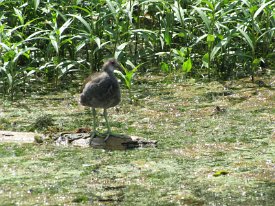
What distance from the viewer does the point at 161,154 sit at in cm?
623

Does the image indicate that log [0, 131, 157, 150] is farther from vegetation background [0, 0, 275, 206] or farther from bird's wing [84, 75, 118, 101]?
bird's wing [84, 75, 118, 101]

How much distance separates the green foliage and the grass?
0.40m

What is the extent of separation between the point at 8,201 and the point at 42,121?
215 cm

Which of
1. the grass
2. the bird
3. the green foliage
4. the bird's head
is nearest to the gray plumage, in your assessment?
the bird

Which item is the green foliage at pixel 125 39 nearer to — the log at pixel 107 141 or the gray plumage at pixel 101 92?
the gray plumage at pixel 101 92

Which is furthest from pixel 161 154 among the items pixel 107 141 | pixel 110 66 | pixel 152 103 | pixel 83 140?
pixel 152 103

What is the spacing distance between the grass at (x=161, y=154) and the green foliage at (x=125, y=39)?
40 cm

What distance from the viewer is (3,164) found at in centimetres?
600

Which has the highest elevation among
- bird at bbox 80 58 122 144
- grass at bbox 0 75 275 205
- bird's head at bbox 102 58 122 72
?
bird's head at bbox 102 58 122 72

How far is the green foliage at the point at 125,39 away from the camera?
8.60 m

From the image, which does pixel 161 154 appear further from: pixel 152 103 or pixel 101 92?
pixel 152 103

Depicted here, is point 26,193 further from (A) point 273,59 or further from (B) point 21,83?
(A) point 273,59

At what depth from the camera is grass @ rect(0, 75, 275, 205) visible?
5184 mm

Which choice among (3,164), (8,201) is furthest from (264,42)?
(8,201)
